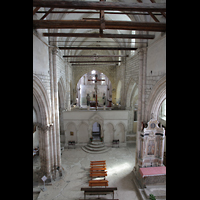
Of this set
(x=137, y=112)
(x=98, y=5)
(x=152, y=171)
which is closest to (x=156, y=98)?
(x=137, y=112)

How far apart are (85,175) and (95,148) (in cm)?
359

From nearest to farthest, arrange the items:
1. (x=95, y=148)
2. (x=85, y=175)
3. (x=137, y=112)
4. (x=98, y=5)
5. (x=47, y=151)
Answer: (x=98, y=5), (x=47, y=151), (x=137, y=112), (x=85, y=175), (x=95, y=148)

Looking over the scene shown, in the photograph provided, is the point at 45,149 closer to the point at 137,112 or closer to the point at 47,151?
the point at 47,151

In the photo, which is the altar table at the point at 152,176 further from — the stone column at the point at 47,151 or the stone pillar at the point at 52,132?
the stone column at the point at 47,151

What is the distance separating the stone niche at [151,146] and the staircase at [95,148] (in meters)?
4.77

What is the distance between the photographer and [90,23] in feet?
17.8

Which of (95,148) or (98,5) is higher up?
(98,5)

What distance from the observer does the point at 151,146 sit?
8.49m

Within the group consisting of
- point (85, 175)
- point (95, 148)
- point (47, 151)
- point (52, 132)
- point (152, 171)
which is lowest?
point (85, 175)

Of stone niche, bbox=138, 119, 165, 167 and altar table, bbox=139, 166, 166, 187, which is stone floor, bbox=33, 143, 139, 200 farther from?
stone niche, bbox=138, 119, 165, 167

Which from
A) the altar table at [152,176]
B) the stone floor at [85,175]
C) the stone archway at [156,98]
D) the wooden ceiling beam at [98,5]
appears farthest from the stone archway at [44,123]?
the stone archway at [156,98]

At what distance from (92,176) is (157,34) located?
8.84m
